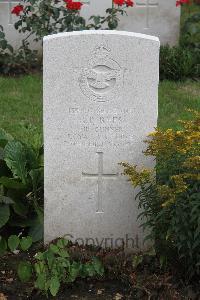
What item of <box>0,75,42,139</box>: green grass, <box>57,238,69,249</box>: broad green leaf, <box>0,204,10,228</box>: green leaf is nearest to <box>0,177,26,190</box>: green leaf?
<box>0,204,10,228</box>: green leaf

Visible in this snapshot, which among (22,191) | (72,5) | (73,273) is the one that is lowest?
(73,273)

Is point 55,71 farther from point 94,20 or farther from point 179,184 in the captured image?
point 94,20

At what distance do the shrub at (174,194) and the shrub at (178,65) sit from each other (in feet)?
14.2

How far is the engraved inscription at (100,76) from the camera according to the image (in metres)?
4.48

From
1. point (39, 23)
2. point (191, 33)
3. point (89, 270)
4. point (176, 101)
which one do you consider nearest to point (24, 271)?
point (89, 270)

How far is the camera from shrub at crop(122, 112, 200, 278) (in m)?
4.10

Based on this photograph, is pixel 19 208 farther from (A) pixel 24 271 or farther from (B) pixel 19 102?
(B) pixel 19 102

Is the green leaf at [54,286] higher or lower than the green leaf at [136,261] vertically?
lower

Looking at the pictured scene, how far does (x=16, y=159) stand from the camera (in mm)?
5031

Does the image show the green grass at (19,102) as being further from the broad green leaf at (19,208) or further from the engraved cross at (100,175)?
the engraved cross at (100,175)

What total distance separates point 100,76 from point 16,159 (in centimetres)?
93

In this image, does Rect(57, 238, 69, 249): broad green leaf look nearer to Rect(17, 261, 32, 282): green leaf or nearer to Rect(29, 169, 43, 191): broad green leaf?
Rect(17, 261, 32, 282): green leaf

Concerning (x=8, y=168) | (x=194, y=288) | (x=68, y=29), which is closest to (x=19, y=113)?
(x=68, y=29)

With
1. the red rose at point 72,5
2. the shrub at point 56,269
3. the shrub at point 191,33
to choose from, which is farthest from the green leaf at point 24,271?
the shrub at point 191,33
